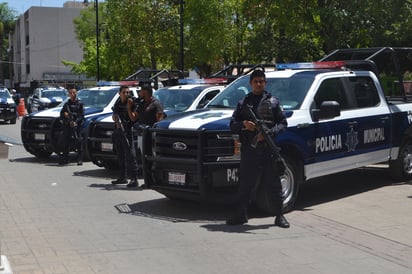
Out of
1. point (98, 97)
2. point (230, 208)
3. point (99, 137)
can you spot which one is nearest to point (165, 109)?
point (99, 137)

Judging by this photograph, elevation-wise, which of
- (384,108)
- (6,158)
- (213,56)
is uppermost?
(213,56)

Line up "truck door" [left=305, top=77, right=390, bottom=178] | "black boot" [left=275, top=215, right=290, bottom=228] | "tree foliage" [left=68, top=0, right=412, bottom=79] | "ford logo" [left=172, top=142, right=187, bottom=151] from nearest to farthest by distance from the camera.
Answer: "black boot" [left=275, top=215, right=290, bottom=228] < "ford logo" [left=172, top=142, right=187, bottom=151] < "truck door" [left=305, top=77, right=390, bottom=178] < "tree foliage" [left=68, top=0, right=412, bottom=79]

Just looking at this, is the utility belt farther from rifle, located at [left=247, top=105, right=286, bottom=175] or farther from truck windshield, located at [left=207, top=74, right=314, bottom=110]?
truck windshield, located at [left=207, top=74, right=314, bottom=110]

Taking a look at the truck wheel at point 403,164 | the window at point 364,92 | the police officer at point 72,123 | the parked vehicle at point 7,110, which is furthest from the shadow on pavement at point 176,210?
the parked vehicle at point 7,110

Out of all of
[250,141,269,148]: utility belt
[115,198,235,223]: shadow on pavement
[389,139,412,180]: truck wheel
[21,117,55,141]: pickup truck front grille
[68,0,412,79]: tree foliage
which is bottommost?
[115,198,235,223]: shadow on pavement

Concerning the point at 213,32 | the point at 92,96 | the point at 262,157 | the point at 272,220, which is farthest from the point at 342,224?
the point at 213,32

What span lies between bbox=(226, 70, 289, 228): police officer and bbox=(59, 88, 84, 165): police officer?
700 cm

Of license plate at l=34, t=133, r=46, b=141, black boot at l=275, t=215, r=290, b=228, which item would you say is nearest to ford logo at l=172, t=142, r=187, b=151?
black boot at l=275, t=215, r=290, b=228

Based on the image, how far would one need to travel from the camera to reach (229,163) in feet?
26.2

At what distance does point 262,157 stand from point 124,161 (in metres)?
4.22

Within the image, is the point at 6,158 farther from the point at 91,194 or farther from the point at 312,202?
the point at 312,202

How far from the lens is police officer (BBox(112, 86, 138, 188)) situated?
10.9 metres

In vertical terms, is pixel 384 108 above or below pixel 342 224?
above

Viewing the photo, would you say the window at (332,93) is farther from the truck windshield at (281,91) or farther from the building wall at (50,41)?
the building wall at (50,41)
